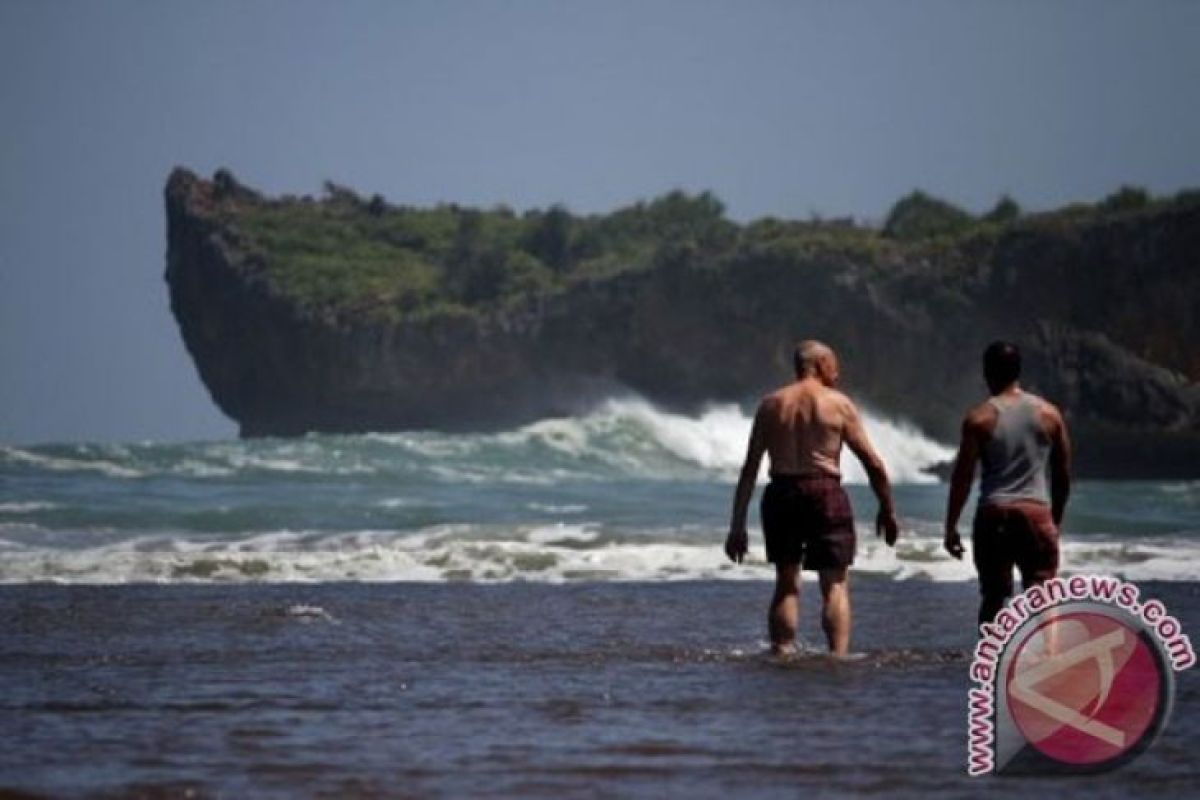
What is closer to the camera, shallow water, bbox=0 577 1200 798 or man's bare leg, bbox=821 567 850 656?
shallow water, bbox=0 577 1200 798

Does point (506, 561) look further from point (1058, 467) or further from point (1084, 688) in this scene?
point (1084, 688)

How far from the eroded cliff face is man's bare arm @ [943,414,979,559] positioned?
41430mm

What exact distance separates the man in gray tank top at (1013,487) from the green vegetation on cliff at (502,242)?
59.1 m

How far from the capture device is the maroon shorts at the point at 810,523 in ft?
35.3

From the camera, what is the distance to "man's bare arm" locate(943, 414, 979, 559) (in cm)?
970

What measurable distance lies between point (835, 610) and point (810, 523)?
0.51 metres

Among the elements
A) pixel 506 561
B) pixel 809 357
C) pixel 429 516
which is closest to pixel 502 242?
pixel 429 516

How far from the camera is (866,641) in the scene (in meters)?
12.6

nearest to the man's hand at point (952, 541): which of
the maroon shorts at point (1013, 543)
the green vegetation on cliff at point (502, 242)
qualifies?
the maroon shorts at point (1013, 543)

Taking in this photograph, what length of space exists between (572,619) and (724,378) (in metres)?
55.8

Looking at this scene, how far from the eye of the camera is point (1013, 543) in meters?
9.62

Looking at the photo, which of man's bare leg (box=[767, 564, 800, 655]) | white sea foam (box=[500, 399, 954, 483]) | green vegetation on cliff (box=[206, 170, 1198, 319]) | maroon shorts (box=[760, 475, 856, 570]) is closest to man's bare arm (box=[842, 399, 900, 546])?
maroon shorts (box=[760, 475, 856, 570])

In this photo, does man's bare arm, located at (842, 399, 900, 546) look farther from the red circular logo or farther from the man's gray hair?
the red circular logo

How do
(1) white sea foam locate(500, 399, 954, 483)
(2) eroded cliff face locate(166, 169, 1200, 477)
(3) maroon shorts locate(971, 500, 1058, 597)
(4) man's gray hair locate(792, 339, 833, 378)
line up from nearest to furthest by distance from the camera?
(3) maroon shorts locate(971, 500, 1058, 597)
(4) man's gray hair locate(792, 339, 833, 378)
(1) white sea foam locate(500, 399, 954, 483)
(2) eroded cliff face locate(166, 169, 1200, 477)
